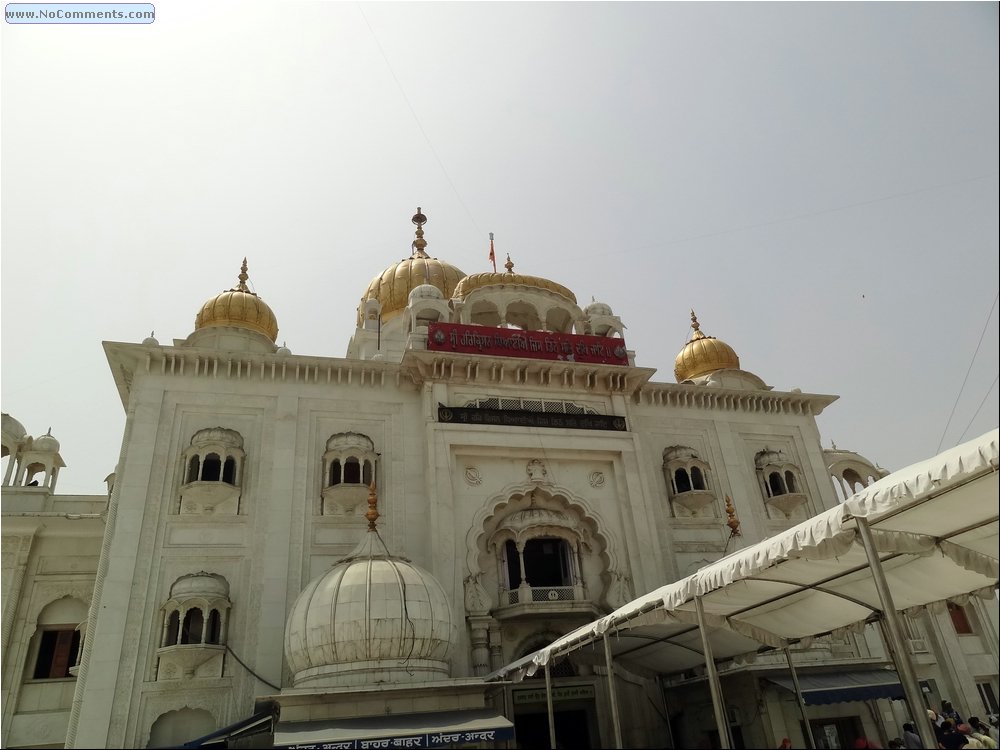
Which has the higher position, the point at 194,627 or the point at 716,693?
the point at 194,627

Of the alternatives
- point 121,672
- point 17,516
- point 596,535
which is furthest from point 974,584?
point 17,516

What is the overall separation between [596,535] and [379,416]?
6.08 meters

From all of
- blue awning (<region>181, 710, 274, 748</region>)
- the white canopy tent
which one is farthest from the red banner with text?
blue awning (<region>181, 710, 274, 748</region>)

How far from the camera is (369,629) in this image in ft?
39.9

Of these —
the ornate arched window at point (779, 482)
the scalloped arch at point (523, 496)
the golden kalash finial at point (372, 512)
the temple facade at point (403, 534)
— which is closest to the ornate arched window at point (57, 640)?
the temple facade at point (403, 534)

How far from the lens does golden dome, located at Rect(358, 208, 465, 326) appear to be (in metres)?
22.9

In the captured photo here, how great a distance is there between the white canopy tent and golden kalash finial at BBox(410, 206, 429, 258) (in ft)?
54.0

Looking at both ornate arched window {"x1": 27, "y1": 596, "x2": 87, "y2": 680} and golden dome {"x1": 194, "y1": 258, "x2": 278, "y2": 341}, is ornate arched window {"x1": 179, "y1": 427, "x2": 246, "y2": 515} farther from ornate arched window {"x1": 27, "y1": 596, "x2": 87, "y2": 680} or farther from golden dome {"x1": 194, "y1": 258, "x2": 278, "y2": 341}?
ornate arched window {"x1": 27, "y1": 596, "x2": 87, "y2": 680}

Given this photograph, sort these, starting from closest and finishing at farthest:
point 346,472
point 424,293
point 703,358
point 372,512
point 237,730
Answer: point 237,730, point 372,512, point 346,472, point 424,293, point 703,358

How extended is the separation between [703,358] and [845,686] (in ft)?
35.2

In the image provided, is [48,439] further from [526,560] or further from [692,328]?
[692,328]

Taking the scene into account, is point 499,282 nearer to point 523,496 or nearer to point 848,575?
point 523,496

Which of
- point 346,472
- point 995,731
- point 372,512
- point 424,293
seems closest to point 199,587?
point 372,512

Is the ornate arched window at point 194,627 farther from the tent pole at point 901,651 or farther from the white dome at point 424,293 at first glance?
the tent pole at point 901,651
